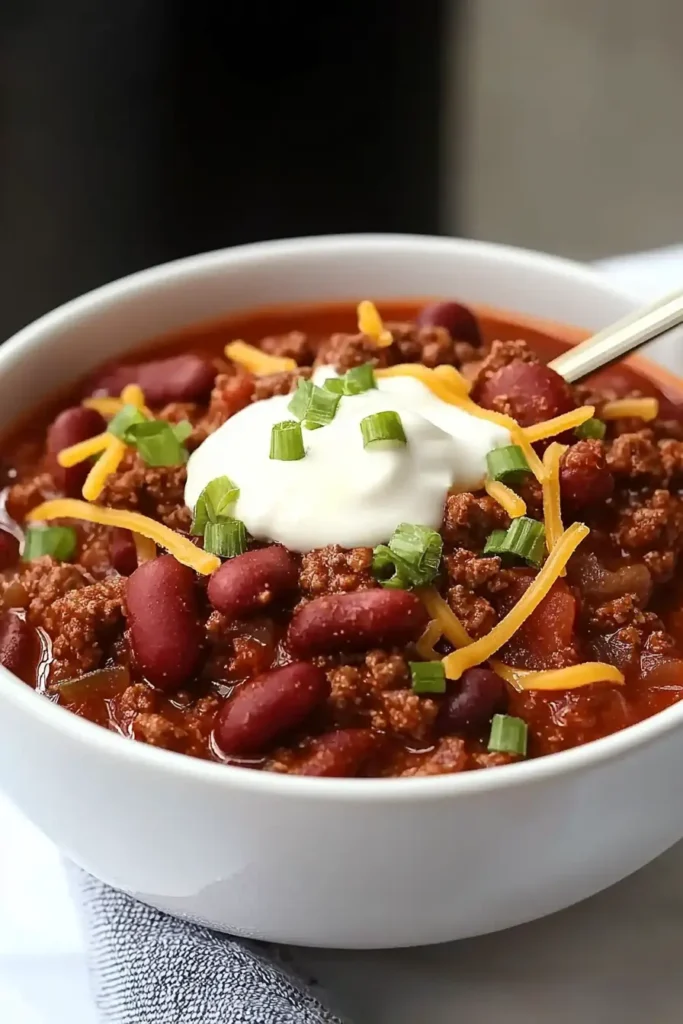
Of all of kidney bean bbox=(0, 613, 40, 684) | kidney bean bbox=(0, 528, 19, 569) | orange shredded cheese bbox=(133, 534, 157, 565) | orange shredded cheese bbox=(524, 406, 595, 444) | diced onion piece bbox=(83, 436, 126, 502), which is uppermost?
orange shredded cheese bbox=(524, 406, 595, 444)

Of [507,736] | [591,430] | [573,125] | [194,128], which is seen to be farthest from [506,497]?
[573,125]

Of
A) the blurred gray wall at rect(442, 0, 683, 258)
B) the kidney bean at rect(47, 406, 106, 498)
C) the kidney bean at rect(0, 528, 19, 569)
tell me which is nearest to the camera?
the kidney bean at rect(0, 528, 19, 569)

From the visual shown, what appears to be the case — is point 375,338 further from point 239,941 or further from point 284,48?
point 284,48

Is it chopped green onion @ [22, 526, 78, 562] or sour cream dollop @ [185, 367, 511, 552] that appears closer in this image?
sour cream dollop @ [185, 367, 511, 552]

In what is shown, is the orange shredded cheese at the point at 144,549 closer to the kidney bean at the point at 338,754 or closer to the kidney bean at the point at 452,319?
the kidney bean at the point at 338,754

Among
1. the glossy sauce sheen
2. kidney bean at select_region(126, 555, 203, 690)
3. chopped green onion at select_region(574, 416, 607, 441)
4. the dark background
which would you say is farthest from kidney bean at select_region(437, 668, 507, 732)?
the dark background

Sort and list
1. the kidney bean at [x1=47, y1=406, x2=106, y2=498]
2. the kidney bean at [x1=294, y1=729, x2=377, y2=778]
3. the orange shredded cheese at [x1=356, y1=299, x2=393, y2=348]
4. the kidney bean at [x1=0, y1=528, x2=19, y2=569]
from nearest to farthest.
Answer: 1. the kidney bean at [x1=294, y1=729, x2=377, y2=778]
2. the kidney bean at [x1=0, y1=528, x2=19, y2=569]
3. the kidney bean at [x1=47, y1=406, x2=106, y2=498]
4. the orange shredded cheese at [x1=356, y1=299, x2=393, y2=348]

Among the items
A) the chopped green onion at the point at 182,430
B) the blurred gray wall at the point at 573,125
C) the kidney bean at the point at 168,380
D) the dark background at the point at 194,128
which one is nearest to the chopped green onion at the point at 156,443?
the chopped green onion at the point at 182,430

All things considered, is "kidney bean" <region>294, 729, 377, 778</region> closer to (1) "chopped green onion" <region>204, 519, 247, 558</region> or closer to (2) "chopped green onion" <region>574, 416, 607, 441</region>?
(1) "chopped green onion" <region>204, 519, 247, 558</region>
